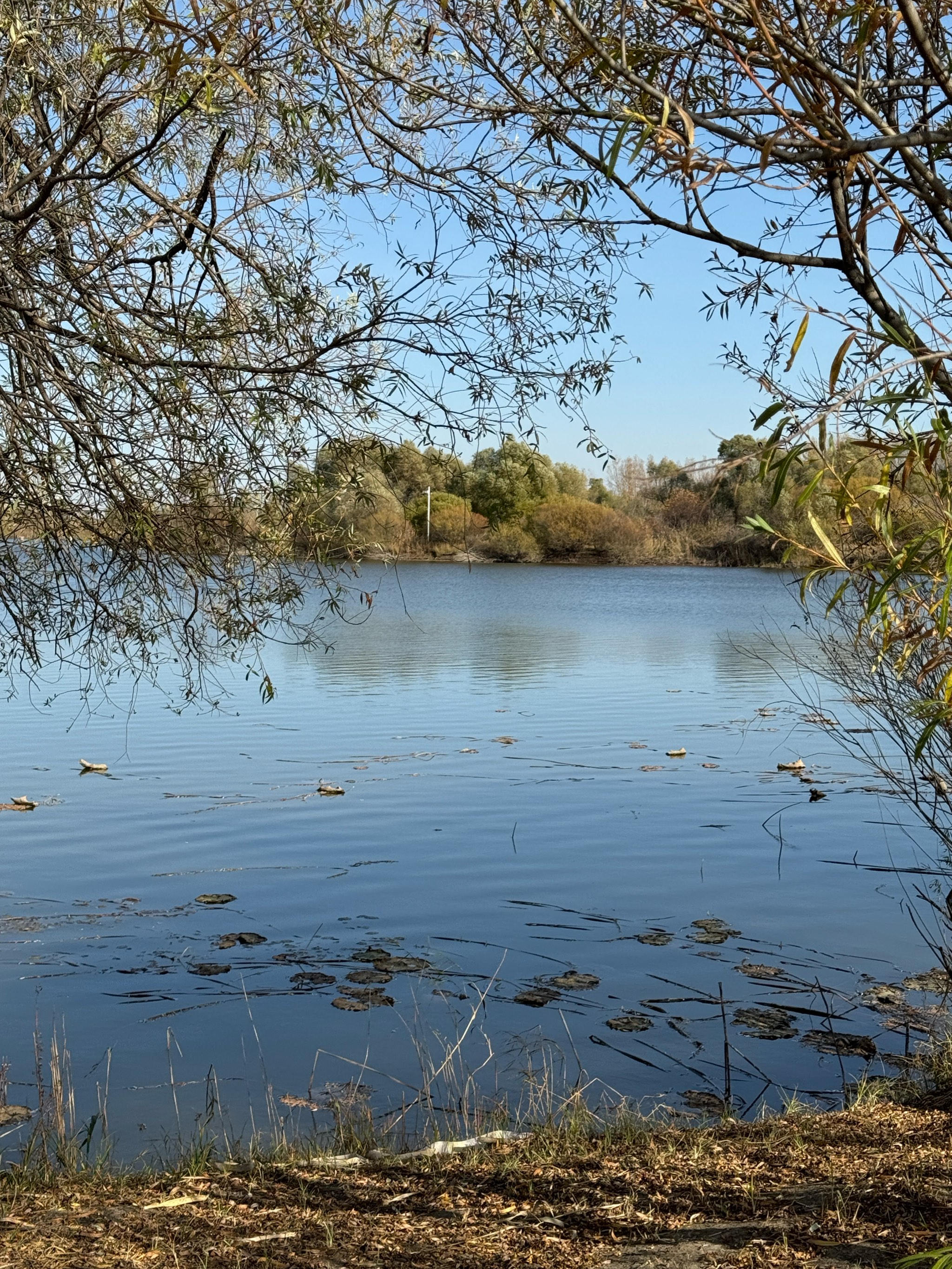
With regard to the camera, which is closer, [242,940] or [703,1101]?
[703,1101]

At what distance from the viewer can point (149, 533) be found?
541 cm

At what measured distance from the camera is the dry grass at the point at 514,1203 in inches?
146

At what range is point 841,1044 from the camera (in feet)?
22.8

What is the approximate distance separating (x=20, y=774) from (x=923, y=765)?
1103cm

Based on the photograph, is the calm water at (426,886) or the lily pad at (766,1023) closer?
the calm water at (426,886)

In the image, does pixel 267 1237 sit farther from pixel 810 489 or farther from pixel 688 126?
pixel 688 126

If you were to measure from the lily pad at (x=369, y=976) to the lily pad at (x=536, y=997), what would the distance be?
35.1 inches

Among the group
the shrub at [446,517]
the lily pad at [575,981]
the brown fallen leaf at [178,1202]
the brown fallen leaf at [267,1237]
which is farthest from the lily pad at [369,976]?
the brown fallen leaf at [267,1237]

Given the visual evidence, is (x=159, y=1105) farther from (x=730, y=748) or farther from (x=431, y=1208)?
(x=730, y=748)

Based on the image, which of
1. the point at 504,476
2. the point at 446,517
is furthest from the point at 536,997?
the point at 504,476

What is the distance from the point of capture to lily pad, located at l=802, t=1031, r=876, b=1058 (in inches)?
269

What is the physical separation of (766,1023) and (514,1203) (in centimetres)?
357

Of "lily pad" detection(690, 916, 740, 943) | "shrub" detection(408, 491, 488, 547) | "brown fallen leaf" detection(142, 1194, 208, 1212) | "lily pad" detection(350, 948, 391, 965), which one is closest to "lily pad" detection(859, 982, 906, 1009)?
"lily pad" detection(690, 916, 740, 943)

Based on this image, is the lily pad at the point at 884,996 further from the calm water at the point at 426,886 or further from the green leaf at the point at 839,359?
the green leaf at the point at 839,359
